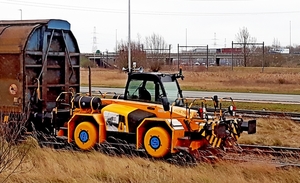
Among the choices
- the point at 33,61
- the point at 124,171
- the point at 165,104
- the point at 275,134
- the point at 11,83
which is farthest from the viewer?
the point at 275,134

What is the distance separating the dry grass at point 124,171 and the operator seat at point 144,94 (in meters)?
1.77

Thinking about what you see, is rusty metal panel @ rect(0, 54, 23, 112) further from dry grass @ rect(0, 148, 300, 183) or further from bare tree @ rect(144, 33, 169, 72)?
A: bare tree @ rect(144, 33, 169, 72)

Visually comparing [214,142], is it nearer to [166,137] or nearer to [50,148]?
[166,137]

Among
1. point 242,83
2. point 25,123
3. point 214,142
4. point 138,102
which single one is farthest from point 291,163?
point 242,83

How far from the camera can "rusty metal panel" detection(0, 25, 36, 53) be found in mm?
14547

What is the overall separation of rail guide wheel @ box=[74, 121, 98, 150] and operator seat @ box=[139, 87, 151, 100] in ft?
4.60

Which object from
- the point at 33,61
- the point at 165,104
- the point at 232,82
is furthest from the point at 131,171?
the point at 232,82

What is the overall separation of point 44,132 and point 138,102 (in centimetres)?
327

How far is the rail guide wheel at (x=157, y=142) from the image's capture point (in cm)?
1234

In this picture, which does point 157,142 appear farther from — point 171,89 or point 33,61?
point 33,61

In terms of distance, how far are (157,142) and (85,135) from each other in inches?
84.2

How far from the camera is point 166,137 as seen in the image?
1233 centimetres

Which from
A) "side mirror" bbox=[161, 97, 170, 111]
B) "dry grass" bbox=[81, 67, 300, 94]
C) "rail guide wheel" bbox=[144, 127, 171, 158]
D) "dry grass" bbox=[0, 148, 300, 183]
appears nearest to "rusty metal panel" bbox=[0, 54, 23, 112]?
"dry grass" bbox=[0, 148, 300, 183]

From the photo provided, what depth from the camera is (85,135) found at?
13664 millimetres
